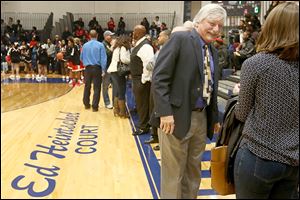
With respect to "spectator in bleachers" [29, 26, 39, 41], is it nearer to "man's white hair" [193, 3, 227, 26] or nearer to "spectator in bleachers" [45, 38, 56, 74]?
"spectator in bleachers" [45, 38, 56, 74]

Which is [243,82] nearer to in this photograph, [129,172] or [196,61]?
[196,61]

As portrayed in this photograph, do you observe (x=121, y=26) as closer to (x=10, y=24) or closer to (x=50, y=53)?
(x=50, y=53)

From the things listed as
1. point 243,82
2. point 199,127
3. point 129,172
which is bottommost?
point 129,172

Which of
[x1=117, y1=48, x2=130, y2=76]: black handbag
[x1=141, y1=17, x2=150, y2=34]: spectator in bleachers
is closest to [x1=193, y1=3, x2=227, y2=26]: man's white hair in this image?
[x1=141, y1=17, x2=150, y2=34]: spectator in bleachers

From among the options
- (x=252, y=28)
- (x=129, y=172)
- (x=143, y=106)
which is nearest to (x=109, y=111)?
(x=143, y=106)

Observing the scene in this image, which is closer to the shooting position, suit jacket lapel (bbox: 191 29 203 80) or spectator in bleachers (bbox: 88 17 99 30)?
suit jacket lapel (bbox: 191 29 203 80)

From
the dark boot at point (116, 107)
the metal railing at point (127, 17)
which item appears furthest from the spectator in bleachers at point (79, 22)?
the dark boot at point (116, 107)

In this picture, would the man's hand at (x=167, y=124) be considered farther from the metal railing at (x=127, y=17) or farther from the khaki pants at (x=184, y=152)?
the metal railing at (x=127, y=17)

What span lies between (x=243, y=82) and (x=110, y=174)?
2.31 feet

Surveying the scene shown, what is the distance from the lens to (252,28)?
2357 millimetres

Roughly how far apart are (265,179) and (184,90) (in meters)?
0.26

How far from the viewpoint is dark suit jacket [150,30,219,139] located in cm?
72

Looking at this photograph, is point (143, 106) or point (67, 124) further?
point (143, 106)

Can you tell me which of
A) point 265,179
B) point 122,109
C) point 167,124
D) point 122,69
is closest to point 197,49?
point 167,124
